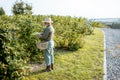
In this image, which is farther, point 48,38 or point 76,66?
point 76,66

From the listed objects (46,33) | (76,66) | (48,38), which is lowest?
(76,66)

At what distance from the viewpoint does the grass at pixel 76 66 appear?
8328 millimetres

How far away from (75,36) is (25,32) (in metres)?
3.52

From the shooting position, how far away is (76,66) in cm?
948

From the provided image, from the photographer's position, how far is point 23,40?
9766 mm

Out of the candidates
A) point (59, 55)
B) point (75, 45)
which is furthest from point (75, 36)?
point (59, 55)

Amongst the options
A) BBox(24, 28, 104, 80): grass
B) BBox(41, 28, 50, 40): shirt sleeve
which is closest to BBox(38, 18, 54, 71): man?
BBox(41, 28, 50, 40): shirt sleeve

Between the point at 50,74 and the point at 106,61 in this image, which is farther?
the point at 106,61

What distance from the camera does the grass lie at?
27.3 feet

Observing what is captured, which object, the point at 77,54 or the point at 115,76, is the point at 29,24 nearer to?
the point at 77,54

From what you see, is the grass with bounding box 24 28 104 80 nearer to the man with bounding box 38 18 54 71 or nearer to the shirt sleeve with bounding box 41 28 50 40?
the man with bounding box 38 18 54 71

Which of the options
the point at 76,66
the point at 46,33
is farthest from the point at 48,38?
the point at 76,66

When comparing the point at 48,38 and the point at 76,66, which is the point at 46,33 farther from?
Answer: the point at 76,66

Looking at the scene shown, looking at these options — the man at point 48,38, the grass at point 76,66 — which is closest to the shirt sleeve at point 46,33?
the man at point 48,38
